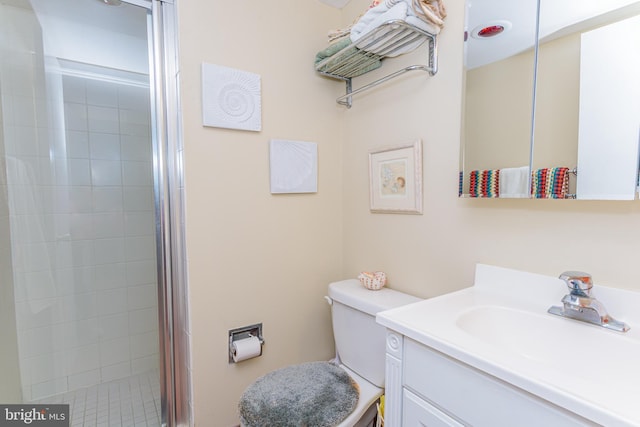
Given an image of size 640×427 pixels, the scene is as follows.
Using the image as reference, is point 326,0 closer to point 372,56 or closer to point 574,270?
point 372,56

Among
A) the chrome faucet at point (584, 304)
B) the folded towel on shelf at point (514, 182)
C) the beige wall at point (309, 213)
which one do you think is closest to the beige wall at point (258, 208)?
the beige wall at point (309, 213)

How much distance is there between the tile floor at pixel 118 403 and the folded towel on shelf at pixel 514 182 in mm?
1814

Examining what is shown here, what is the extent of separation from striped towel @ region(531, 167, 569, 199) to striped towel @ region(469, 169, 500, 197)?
11 cm

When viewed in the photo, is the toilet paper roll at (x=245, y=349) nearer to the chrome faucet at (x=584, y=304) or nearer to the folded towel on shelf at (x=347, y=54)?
the chrome faucet at (x=584, y=304)

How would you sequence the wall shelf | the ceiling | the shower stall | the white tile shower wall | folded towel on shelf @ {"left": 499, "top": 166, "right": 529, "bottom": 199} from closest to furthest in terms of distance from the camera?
the ceiling < folded towel on shelf @ {"left": 499, "top": 166, "right": 529, "bottom": 199} < the wall shelf < the shower stall < the white tile shower wall

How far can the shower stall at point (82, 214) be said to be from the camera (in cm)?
139

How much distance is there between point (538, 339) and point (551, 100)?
69cm

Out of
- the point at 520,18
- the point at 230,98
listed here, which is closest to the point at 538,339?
the point at 520,18

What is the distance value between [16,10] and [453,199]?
6.64 feet

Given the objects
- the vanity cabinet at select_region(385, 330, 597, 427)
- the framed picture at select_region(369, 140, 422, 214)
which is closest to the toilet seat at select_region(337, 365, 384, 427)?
the vanity cabinet at select_region(385, 330, 597, 427)

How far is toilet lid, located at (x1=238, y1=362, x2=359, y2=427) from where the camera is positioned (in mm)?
990

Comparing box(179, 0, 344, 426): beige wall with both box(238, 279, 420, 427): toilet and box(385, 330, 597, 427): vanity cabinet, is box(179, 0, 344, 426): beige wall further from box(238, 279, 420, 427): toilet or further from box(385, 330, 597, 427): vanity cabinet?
box(385, 330, 597, 427): vanity cabinet

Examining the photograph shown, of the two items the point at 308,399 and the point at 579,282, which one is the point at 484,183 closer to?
the point at 579,282

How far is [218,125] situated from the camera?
51.9 inches
